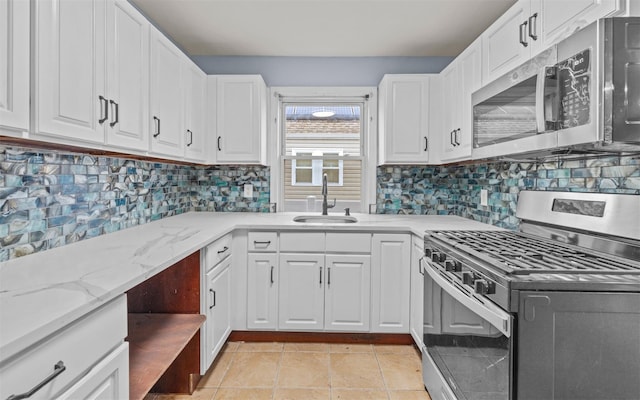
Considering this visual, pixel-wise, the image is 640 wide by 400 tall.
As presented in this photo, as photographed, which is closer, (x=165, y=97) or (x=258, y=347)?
(x=165, y=97)

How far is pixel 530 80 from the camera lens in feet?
4.58

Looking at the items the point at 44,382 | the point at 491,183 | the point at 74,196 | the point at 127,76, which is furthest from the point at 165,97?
the point at 491,183

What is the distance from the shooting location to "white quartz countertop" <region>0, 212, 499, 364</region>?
81 cm

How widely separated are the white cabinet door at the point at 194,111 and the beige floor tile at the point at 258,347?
1384mm

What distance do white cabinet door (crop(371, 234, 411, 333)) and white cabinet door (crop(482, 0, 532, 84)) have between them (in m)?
1.18

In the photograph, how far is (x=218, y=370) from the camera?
2154 mm

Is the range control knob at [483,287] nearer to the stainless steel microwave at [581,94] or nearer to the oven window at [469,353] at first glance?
the oven window at [469,353]

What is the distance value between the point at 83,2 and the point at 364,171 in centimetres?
235

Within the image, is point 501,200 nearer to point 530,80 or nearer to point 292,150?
point 530,80

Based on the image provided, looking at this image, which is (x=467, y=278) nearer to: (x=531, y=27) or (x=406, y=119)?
(x=531, y=27)

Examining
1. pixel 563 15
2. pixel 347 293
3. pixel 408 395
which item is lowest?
pixel 408 395

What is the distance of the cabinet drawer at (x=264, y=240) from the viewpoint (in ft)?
8.14

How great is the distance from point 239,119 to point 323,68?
0.91 m

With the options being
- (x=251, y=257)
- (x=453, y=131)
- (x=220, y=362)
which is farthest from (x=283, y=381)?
(x=453, y=131)
